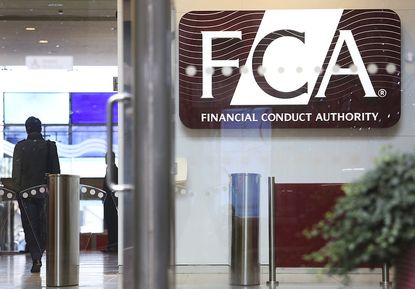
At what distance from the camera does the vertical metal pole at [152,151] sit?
137 inches

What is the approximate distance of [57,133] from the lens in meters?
9.38

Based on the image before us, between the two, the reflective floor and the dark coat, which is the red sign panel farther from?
the dark coat

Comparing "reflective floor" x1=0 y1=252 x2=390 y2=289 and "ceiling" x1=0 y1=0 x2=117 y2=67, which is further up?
"ceiling" x1=0 y1=0 x2=117 y2=67

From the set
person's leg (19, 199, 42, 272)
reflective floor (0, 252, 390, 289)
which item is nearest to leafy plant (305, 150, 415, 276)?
reflective floor (0, 252, 390, 289)

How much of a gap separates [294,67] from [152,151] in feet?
7.11

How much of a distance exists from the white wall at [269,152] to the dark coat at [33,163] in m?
2.84

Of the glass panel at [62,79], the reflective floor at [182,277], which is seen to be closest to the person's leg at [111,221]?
the reflective floor at [182,277]

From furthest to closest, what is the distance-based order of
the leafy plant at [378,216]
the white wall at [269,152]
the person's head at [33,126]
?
the person's head at [33,126] < the white wall at [269,152] < the leafy plant at [378,216]

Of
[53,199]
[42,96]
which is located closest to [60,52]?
[42,96]

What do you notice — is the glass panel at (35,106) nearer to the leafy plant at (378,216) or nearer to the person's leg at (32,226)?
the person's leg at (32,226)

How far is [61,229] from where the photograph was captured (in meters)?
6.21

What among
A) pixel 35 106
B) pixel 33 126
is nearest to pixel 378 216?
pixel 33 126

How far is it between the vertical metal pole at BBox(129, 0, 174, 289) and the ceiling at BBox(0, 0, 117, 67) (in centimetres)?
508

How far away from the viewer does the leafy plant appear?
9.11 feet
